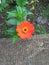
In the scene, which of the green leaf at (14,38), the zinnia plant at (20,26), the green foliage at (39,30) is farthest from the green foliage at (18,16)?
the green foliage at (39,30)

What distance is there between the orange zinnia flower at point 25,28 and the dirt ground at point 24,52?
91 millimetres

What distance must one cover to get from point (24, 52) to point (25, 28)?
0.21 m

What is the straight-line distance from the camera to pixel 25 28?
7.57ft

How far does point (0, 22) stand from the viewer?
2.59 m

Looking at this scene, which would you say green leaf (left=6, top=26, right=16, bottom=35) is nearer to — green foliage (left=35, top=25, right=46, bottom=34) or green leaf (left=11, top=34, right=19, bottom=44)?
green leaf (left=11, top=34, right=19, bottom=44)

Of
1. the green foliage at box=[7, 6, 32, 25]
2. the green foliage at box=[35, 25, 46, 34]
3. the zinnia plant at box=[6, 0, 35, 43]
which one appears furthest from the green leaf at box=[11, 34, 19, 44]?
the green foliage at box=[35, 25, 46, 34]

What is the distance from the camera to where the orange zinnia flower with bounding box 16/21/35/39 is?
228 centimetres

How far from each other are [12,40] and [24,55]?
0.17 meters

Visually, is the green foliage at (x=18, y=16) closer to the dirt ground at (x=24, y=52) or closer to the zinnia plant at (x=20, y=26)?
the zinnia plant at (x=20, y=26)

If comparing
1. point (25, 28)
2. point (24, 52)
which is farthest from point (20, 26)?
point (24, 52)

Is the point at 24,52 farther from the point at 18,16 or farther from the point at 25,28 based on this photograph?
the point at 18,16

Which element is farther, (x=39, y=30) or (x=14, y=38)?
(x=39, y=30)

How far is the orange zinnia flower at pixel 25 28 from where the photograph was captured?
2280mm

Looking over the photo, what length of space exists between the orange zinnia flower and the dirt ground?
9 cm
